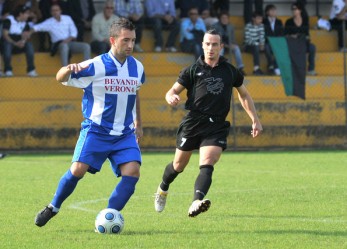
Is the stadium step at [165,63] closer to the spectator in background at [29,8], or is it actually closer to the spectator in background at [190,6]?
the spectator in background at [29,8]

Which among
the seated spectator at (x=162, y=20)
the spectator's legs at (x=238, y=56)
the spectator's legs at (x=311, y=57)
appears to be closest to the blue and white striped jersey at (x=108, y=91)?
the spectator's legs at (x=238, y=56)

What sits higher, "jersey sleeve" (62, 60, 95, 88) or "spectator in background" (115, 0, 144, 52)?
"jersey sleeve" (62, 60, 95, 88)

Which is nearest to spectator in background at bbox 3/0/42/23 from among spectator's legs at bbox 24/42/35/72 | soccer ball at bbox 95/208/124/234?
spectator's legs at bbox 24/42/35/72

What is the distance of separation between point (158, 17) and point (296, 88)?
377cm

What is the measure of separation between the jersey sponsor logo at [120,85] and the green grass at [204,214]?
4.25ft

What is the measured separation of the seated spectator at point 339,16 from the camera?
2362cm

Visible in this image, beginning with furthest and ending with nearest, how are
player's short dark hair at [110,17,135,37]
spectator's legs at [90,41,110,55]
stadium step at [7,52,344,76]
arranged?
stadium step at [7,52,344,76] < spectator's legs at [90,41,110,55] < player's short dark hair at [110,17,135,37]

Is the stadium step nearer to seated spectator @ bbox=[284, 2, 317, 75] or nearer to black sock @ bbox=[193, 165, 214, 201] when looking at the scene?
seated spectator @ bbox=[284, 2, 317, 75]

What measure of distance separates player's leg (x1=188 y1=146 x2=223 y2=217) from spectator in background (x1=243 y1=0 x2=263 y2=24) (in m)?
14.1

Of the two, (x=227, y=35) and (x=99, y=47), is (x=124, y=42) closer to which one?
(x=99, y=47)

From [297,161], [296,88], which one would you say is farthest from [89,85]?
[296,88]

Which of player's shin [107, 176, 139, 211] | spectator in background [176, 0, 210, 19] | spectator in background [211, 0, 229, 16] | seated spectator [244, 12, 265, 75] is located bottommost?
seated spectator [244, 12, 265, 75]

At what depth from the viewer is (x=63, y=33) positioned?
2144 centimetres

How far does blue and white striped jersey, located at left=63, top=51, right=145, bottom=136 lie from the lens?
8820mm
